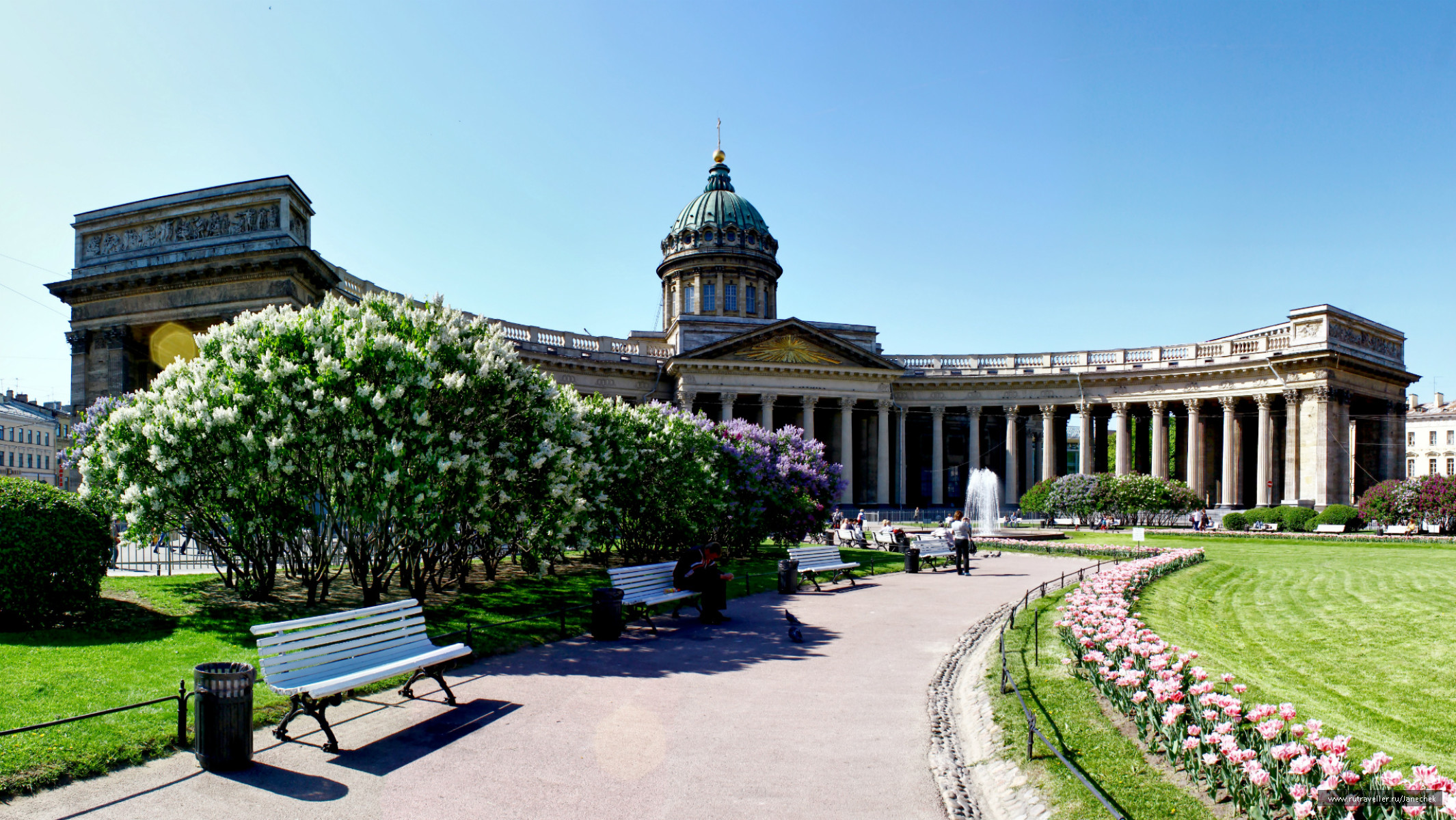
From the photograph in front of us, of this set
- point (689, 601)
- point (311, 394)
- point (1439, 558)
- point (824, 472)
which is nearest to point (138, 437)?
point (311, 394)

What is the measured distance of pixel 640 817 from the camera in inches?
229

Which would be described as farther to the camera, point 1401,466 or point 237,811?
point 1401,466

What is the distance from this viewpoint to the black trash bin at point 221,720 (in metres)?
6.43

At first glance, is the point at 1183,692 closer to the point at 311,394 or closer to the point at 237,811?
the point at 237,811

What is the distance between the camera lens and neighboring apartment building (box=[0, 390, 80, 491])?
6800 cm

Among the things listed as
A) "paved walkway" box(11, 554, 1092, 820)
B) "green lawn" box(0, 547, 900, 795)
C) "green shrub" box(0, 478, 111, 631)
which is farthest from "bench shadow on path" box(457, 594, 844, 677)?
"green shrub" box(0, 478, 111, 631)

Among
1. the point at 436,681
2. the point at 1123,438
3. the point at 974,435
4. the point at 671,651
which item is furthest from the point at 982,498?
the point at 436,681

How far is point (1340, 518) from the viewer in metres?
35.2

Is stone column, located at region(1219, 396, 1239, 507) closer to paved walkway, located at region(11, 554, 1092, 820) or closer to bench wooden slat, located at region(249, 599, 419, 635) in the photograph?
paved walkway, located at region(11, 554, 1092, 820)

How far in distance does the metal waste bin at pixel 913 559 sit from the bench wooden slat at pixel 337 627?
13.9 metres

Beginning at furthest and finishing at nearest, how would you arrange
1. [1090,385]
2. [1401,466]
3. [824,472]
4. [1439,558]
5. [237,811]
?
[1090,385], [1401,466], [824,472], [1439,558], [237,811]

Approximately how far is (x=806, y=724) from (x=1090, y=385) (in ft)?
150

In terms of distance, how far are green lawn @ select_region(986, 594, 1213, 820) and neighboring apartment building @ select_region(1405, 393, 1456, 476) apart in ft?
327

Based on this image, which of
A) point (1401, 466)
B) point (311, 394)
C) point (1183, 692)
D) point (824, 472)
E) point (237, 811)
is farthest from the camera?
point (1401, 466)
